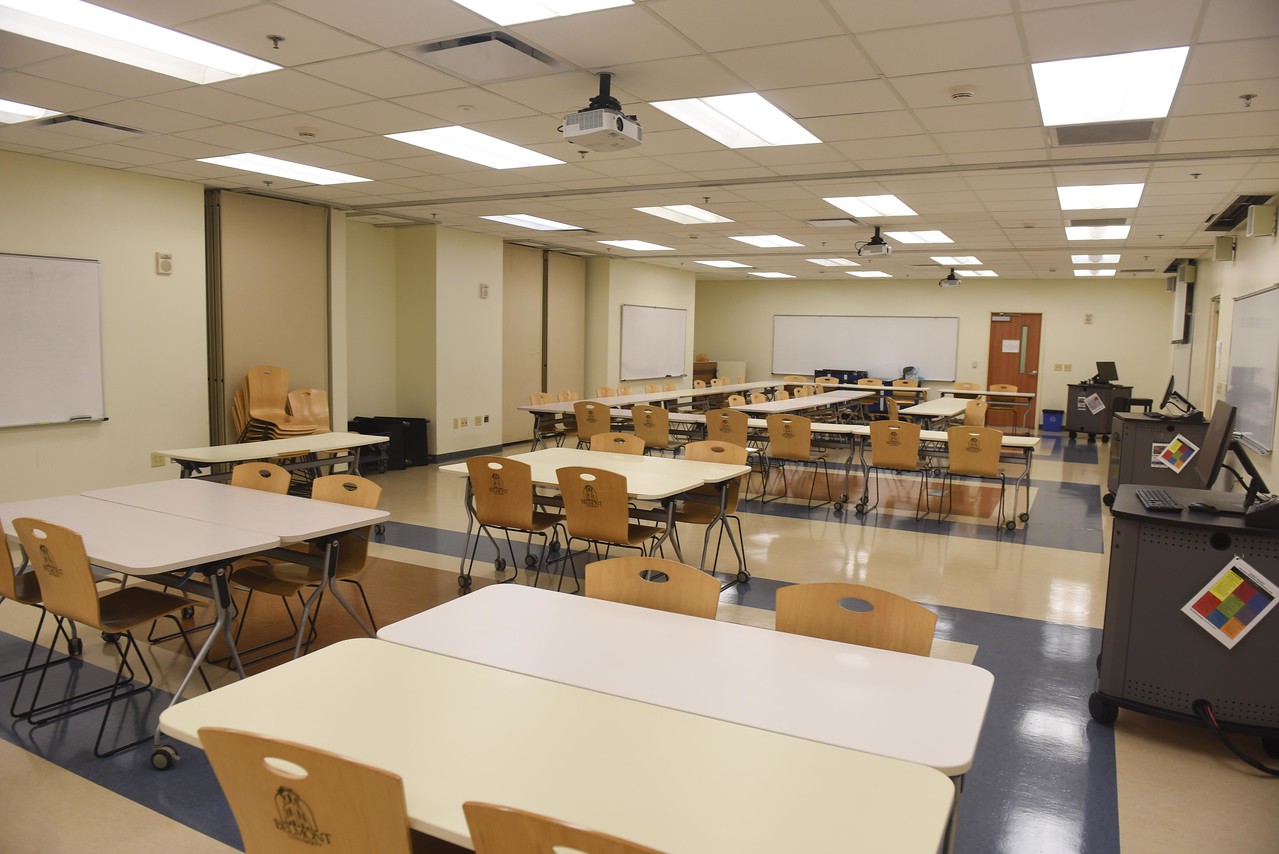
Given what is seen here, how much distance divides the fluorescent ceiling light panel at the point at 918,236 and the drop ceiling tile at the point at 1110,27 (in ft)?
20.7

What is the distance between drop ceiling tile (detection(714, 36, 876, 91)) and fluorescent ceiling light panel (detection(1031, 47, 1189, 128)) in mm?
882

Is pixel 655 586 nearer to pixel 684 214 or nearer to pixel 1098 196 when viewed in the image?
pixel 1098 196

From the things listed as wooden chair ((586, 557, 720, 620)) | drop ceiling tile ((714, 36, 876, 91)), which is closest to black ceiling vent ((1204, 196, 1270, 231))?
drop ceiling tile ((714, 36, 876, 91))

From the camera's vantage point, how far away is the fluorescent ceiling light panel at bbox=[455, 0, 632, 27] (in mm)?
3416

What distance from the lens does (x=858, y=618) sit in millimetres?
2365

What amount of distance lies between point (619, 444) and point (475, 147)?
2492 mm

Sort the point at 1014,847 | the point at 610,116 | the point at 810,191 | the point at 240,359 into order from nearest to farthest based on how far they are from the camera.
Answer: the point at 1014,847 → the point at 610,116 → the point at 810,191 → the point at 240,359

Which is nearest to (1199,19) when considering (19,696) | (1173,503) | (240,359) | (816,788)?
(1173,503)

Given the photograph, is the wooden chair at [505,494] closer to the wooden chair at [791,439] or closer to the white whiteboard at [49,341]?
the wooden chair at [791,439]

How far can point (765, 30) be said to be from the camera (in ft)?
11.8

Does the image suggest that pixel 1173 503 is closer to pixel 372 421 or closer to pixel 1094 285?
pixel 372 421

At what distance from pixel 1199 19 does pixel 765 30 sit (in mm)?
1728

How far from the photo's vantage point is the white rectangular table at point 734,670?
5.84ft

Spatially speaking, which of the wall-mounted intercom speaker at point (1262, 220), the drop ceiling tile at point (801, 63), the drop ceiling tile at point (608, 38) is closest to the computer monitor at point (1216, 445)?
the drop ceiling tile at point (801, 63)
